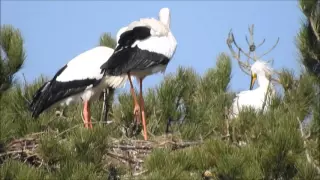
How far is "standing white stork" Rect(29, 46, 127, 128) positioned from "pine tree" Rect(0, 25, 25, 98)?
55cm

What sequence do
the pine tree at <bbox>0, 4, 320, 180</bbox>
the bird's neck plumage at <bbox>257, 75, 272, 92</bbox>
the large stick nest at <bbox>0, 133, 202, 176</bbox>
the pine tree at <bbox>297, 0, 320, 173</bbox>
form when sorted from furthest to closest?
the bird's neck plumage at <bbox>257, 75, 272, 92</bbox> < the large stick nest at <bbox>0, 133, 202, 176</bbox> < the pine tree at <bbox>297, 0, 320, 173</bbox> < the pine tree at <bbox>0, 4, 320, 180</bbox>

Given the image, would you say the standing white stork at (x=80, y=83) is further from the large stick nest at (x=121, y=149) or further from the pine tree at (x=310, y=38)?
the pine tree at (x=310, y=38)

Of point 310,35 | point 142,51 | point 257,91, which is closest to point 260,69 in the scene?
point 257,91

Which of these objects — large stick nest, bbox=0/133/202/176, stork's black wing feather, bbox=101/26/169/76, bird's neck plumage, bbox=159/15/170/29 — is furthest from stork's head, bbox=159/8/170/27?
large stick nest, bbox=0/133/202/176

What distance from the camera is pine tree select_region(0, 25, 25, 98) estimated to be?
30.6 ft

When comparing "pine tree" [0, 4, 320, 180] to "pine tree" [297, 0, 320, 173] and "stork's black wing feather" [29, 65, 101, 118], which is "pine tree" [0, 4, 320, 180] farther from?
"stork's black wing feather" [29, 65, 101, 118]

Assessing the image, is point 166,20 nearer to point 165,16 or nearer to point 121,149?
point 165,16

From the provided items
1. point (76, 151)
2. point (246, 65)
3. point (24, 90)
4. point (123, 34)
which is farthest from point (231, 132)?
point (24, 90)

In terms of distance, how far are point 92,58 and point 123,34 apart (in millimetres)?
524

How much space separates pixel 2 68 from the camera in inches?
367

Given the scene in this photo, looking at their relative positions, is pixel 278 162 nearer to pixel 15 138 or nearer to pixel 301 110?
pixel 301 110

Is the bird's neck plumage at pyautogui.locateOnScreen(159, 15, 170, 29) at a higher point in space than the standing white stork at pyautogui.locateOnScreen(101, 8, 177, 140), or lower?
higher

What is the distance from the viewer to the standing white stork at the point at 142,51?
27.2 ft

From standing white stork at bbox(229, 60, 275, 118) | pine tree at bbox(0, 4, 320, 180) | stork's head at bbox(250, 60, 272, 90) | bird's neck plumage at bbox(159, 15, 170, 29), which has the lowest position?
pine tree at bbox(0, 4, 320, 180)
